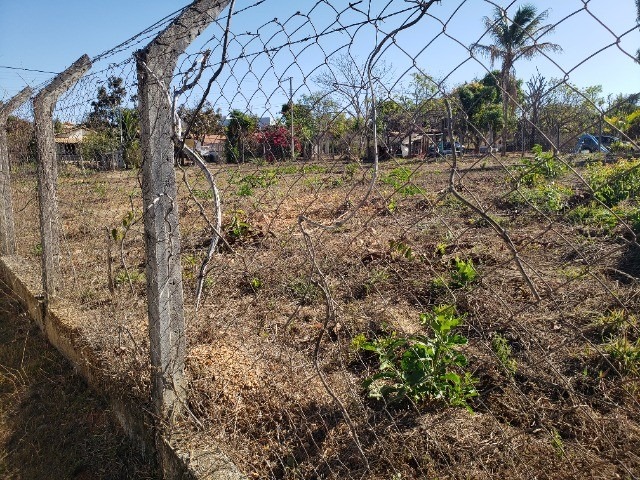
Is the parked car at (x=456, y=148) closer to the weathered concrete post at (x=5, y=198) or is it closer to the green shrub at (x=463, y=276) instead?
the green shrub at (x=463, y=276)

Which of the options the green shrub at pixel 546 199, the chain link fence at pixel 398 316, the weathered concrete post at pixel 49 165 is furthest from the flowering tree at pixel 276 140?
the green shrub at pixel 546 199

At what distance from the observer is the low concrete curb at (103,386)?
74.2 inches

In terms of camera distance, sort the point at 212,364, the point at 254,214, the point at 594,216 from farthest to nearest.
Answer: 1. the point at 254,214
2. the point at 594,216
3. the point at 212,364

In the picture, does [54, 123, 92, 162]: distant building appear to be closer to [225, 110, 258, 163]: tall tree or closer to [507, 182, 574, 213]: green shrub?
[225, 110, 258, 163]: tall tree

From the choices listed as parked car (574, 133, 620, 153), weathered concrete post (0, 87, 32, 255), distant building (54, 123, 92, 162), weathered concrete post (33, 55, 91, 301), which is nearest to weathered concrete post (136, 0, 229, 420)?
parked car (574, 133, 620, 153)

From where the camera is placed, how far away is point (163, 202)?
204 centimetres

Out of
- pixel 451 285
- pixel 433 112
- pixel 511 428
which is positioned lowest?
pixel 511 428

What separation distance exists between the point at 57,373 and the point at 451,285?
2.56 meters

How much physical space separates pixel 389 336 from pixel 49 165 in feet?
8.18

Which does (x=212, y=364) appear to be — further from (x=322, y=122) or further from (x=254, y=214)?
(x=254, y=214)

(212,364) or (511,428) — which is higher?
(212,364)

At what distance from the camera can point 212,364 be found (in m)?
2.30

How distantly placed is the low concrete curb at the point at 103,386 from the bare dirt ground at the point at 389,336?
0.10m

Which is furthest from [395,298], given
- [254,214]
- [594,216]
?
[254,214]
